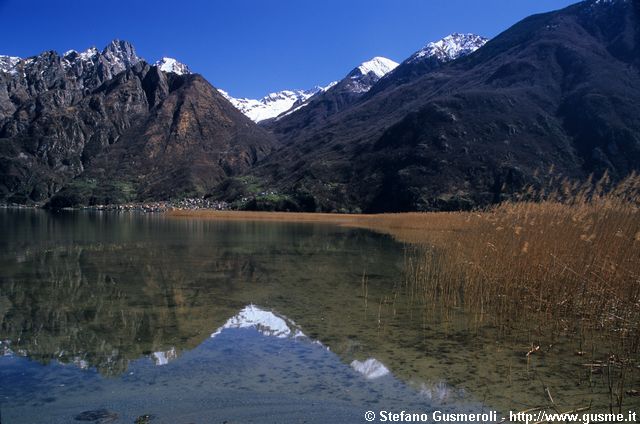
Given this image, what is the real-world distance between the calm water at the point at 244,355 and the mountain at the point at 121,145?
444 feet

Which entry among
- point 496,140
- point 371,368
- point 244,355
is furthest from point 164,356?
point 496,140

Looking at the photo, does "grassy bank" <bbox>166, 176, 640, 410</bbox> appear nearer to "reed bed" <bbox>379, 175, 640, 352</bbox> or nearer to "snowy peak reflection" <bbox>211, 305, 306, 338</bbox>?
"reed bed" <bbox>379, 175, 640, 352</bbox>

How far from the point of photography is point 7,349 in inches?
372

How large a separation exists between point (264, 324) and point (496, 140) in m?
100

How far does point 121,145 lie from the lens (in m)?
179

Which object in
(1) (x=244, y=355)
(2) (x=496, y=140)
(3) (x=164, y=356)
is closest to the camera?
(3) (x=164, y=356)

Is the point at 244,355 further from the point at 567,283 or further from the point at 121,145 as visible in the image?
the point at 121,145

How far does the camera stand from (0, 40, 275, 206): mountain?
517ft

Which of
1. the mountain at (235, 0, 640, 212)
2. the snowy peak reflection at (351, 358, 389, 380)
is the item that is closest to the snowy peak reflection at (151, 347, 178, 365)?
the snowy peak reflection at (351, 358, 389, 380)

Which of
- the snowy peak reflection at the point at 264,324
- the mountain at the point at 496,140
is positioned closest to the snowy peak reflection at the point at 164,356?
the snowy peak reflection at the point at 264,324

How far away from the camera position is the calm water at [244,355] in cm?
732

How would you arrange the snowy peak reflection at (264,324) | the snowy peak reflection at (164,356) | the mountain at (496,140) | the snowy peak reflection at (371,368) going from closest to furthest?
1. the snowy peak reflection at (371,368)
2. the snowy peak reflection at (164,356)
3. the snowy peak reflection at (264,324)
4. the mountain at (496,140)

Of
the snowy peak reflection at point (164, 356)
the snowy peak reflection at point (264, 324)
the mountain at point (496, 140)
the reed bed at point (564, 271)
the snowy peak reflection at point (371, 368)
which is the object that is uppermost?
the mountain at point (496, 140)

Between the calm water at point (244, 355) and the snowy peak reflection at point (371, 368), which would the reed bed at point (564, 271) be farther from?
the snowy peak reflection at point (371, 368)
